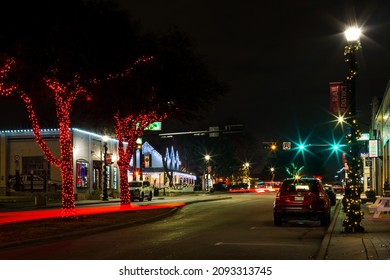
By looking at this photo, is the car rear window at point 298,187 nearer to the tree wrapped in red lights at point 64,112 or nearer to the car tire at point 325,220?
the car tire at point 325,220

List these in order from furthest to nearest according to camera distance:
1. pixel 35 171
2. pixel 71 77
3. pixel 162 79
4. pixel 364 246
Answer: pixel 35 171, pixel 162 79, pixel 71 77, pixel 364 246

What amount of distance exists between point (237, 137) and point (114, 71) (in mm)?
76907

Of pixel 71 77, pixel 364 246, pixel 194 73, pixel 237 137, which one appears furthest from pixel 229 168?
pixel 364 246

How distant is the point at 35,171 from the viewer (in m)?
56.8

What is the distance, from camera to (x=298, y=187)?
2191 centimetres

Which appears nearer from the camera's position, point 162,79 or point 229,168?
point 162,79

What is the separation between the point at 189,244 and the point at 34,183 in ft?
141

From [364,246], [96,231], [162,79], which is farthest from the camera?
[162,79]

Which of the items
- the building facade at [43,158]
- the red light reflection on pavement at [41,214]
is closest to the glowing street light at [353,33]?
the red light reflection on pavement at [41,214]

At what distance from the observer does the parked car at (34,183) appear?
5522cm

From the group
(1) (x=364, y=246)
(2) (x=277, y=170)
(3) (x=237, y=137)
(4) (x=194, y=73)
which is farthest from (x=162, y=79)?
(2) (x=277, y=170)

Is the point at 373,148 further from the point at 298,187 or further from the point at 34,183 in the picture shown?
the point at 34,183

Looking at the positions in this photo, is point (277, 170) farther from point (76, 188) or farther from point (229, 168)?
point (76, 188)
